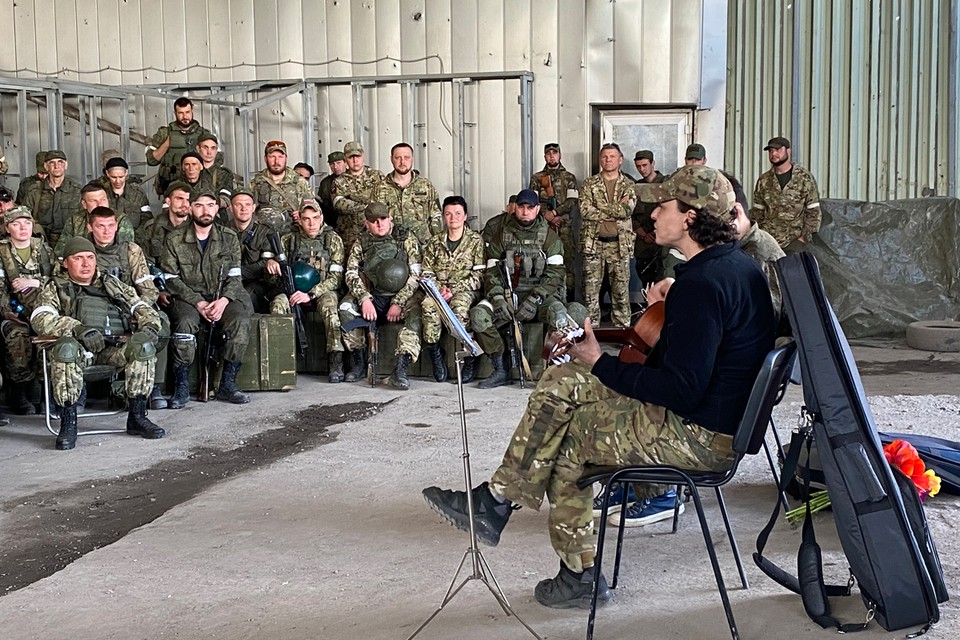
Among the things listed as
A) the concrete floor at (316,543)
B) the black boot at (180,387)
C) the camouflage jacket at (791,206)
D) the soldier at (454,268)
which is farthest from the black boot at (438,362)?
the camouflage jacket at (791,206)

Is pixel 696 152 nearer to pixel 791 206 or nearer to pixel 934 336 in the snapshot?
pixel 791 206

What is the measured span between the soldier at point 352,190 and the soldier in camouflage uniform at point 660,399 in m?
6.52

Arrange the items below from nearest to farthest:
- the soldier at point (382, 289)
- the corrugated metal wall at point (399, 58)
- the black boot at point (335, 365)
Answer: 1. the soldier at point (382, 289)
2. the black boot at point (335, 365)
3. the corrugated metal wall at point (399, 58)

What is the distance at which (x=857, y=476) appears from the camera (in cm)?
294

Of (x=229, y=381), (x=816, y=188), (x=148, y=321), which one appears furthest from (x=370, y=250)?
(x=816, y=188)

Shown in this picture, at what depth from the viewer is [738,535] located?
13.2ft

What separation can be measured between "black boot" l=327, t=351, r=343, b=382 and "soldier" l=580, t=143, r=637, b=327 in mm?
2850

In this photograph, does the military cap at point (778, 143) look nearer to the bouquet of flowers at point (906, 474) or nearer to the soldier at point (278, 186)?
the soldier at point (278, 186)

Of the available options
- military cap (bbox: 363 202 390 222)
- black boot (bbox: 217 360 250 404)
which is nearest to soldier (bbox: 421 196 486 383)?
military cap (bbox: 363 202 390 222)

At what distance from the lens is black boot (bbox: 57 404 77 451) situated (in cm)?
589

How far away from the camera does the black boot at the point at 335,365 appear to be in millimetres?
7965

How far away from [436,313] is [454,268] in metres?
0.48

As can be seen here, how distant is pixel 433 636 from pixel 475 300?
5.04 meters

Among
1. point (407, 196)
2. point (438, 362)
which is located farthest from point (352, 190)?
point (438, 362)
